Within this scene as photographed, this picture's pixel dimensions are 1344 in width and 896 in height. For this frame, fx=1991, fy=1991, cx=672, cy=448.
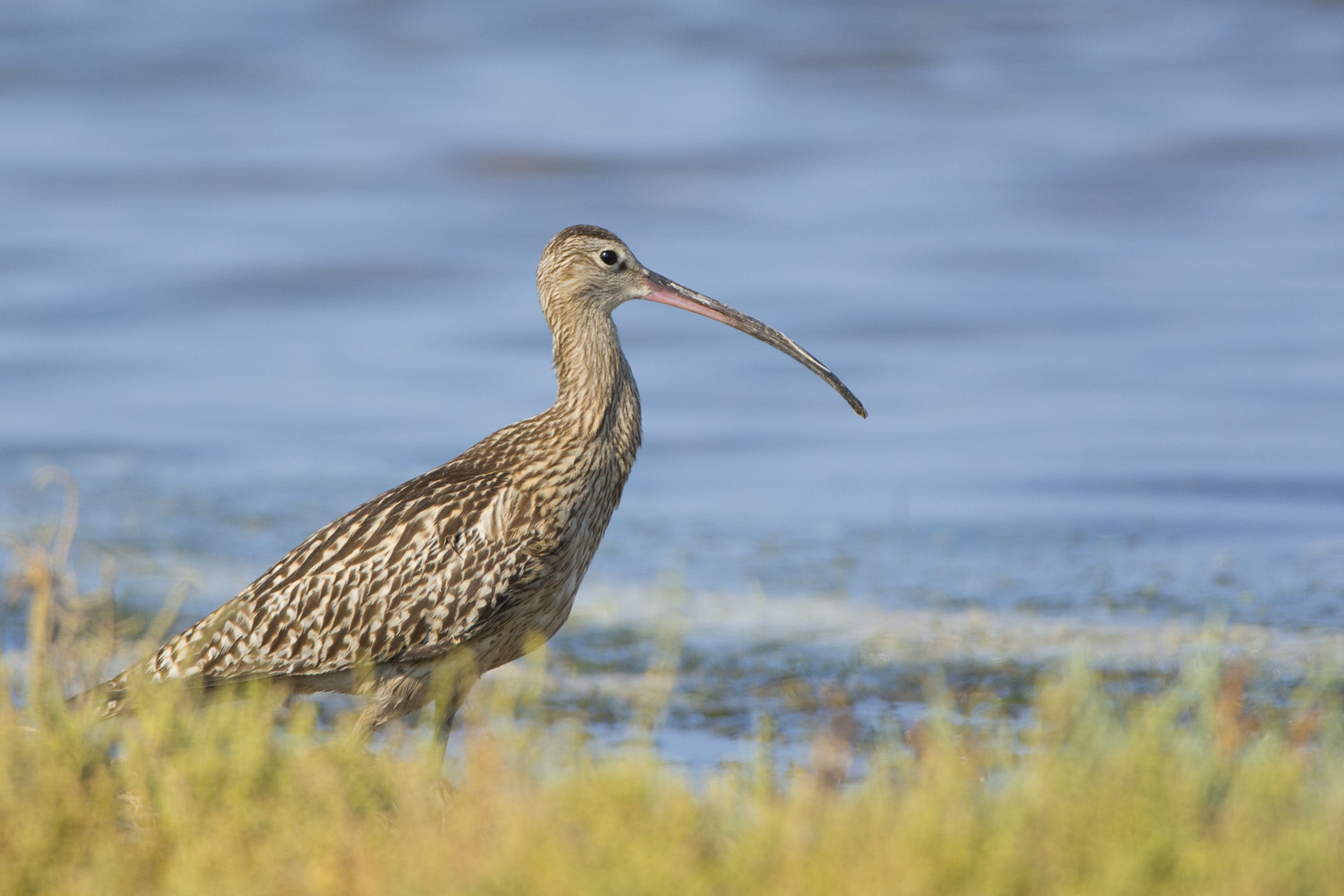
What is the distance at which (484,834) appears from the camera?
Result: 3961mm

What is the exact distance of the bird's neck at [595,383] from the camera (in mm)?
6172

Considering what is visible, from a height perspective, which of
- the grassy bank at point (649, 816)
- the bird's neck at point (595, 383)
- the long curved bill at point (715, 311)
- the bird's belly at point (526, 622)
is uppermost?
the long curved bill at point (715, 311)

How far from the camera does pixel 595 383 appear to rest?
6.25m

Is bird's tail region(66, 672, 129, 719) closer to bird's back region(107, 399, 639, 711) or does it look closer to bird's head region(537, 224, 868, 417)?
bird's back region(107, 399, 639, 711)

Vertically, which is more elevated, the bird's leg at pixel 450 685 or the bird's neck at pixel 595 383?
the bird's neck at pixel 595 383

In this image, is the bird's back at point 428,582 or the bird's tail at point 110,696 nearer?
the bird's tail at point 110,696

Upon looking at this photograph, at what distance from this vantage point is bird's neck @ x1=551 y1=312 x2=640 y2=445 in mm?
6172

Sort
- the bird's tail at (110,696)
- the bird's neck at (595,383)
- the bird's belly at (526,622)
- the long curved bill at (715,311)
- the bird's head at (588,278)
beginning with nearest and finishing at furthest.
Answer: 1. the bird's tail at (110,696)
2. the bird's belly at (526,622)
3. the bird's neck at (595,383)
4. the bird's head at (588,278)
5. the long curved bill at (715,311)

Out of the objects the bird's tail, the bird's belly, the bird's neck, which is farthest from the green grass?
the bird's neck

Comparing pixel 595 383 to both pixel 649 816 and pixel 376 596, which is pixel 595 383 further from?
pixel 649 816

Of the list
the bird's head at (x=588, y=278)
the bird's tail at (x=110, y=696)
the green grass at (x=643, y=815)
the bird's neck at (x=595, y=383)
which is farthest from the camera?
the bird's head at (x=588, y=278)

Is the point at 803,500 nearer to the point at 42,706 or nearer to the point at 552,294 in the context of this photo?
the point at 552,294

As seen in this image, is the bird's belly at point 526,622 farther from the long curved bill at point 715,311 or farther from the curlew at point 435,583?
the long curved bill at point 715,311

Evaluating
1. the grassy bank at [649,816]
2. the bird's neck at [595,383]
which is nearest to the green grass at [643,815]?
the grassy bank at [649,816]
